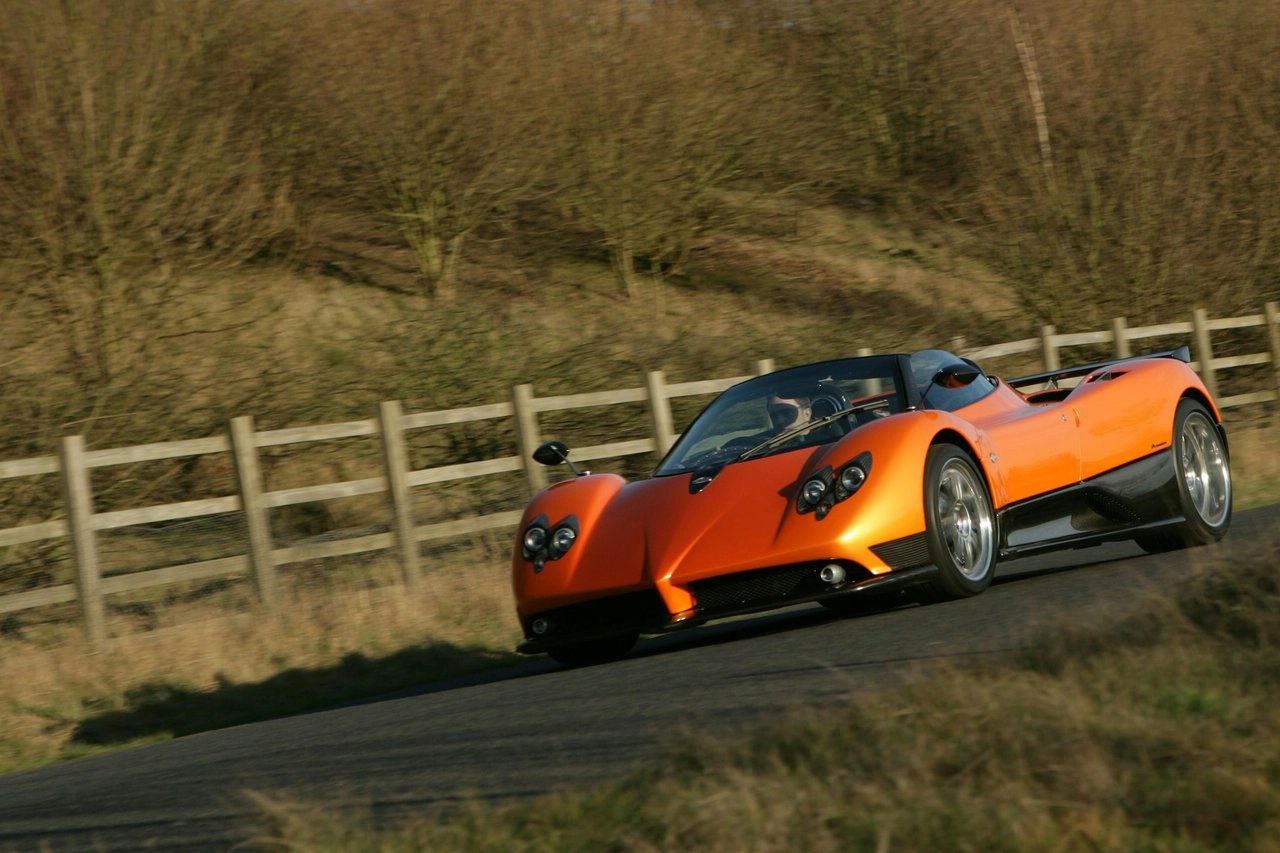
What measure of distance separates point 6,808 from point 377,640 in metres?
4.29

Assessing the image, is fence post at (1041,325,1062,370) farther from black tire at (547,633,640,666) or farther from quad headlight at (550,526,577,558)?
quad headlight at (550,526,577,558)

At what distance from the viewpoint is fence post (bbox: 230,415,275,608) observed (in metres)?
11.9

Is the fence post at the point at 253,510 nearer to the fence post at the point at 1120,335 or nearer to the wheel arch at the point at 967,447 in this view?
the wheel arch at the point at 967,447

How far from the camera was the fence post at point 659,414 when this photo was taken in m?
15.2

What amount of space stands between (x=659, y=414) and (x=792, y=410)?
6559 millimetres

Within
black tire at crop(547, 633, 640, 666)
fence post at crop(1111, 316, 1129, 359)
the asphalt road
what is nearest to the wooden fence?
the asphalt road

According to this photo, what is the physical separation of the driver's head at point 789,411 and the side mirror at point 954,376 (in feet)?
2.18

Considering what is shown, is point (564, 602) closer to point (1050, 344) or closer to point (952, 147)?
point (1050, 344)

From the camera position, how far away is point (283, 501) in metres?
12.3

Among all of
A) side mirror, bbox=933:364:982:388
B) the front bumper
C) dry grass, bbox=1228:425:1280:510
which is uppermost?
side mirror, bbox=933:364:982:388

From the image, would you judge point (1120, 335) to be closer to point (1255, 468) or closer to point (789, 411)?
point (1255, 468)

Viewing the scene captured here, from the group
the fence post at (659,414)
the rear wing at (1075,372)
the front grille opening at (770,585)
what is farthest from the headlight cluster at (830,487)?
the fence post at (659,414)

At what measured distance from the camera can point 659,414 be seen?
15.3 metres

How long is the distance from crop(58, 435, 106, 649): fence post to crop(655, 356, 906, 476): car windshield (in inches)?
166
